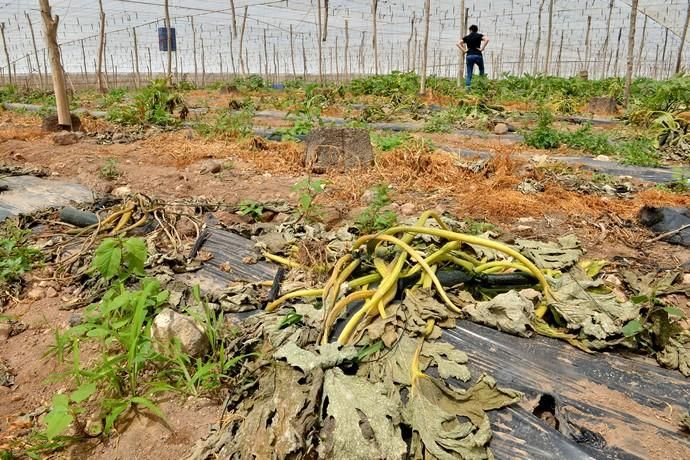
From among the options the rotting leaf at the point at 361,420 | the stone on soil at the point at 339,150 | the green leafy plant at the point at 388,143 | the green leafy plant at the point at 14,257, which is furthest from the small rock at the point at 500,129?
the rotting leaf at the point at 361,420

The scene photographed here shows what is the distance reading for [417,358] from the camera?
5.95 ft

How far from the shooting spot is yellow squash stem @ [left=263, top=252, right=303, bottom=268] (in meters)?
2.73

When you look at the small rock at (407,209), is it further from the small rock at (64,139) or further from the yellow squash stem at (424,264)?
the small rock at (64,139)

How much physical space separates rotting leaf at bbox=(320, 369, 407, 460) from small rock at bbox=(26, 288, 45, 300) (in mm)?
1987

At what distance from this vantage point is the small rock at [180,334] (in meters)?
2.16

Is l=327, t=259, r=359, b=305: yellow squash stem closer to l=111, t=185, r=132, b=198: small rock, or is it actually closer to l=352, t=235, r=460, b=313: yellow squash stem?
l=352, t=235, r=460, b=313: yellow squash stem

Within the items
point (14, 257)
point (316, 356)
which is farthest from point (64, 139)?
point (316, 356)

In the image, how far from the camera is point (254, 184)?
4887 mm

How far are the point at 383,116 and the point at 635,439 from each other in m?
8.40

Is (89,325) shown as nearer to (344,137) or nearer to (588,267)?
(588,267)

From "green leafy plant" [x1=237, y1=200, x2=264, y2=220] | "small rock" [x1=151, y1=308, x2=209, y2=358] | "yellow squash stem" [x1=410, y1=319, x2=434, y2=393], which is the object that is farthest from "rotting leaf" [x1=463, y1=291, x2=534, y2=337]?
"green leafy plant" [x1=237, y1=200, x2=264, y2=220]

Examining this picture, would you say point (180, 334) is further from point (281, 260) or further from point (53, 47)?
point (53, 47)

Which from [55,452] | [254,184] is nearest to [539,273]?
[55,452]

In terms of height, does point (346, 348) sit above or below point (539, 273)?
below
